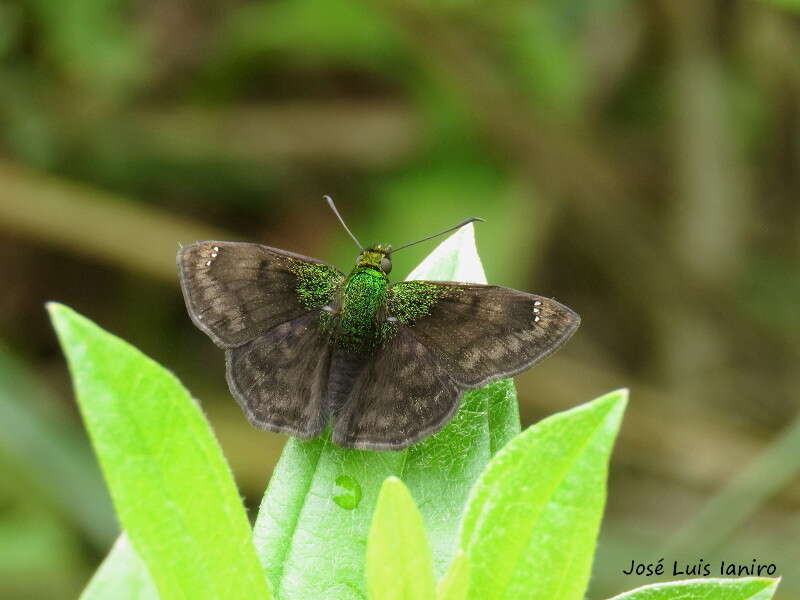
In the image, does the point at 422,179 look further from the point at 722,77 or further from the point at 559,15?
the point at 722,77

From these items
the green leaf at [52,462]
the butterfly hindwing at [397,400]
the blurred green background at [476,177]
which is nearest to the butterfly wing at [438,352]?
the butterfly hindwing at [397,400]

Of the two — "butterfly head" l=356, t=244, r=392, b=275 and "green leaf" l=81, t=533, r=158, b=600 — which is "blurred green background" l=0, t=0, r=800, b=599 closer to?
"butterfly head" l=356, t=244, r=392, b=275

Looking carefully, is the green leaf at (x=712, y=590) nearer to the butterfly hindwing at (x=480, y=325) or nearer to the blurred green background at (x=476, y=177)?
the butterfly hindwing at (x=480, y=325)

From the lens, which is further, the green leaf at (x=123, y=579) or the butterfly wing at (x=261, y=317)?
the butterfly wing at (x=261, y=317)

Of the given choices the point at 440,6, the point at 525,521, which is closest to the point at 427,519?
the point at 525,521

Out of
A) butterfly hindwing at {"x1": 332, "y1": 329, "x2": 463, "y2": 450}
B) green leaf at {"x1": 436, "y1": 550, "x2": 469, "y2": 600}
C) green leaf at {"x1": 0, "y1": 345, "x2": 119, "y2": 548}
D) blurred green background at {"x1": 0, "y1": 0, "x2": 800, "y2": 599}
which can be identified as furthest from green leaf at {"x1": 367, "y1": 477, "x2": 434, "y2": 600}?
blurred green background at {"x1": 0, "y1": 0, "x2": 800, "y2": 599}

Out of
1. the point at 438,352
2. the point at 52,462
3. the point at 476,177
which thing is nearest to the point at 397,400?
the point at 438,352

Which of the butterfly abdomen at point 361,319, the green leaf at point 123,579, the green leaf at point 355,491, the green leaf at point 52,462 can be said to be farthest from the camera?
the green leaf at point 52,462
